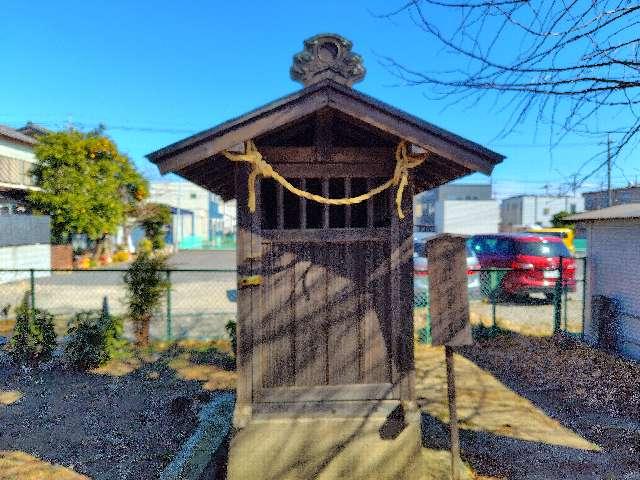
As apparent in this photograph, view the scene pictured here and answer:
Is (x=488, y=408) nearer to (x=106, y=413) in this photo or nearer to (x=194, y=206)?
(x=106, y=413)

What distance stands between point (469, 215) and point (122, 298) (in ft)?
125

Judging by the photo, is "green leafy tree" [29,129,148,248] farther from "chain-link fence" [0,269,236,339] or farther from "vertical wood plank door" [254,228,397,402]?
"vertical wood plank door" [254,228,397,402]

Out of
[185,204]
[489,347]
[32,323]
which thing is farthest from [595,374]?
[185,204]

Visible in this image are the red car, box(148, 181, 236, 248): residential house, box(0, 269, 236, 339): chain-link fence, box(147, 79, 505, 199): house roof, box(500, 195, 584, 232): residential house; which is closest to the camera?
box(147, 79, 505, 199): house roof

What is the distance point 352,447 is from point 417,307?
6.25 m

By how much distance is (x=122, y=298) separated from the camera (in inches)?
409

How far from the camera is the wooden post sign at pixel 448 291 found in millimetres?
3367

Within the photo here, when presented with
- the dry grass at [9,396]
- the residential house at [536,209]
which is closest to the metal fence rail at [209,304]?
the dry grass at [9,396]

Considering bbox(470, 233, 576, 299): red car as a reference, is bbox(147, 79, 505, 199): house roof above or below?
above

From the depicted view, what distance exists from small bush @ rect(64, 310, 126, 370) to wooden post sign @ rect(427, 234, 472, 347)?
5.80 metres

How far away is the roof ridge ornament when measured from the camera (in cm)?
342

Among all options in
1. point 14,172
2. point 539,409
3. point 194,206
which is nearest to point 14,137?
point 14,172

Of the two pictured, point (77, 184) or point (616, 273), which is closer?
point (616, 273)

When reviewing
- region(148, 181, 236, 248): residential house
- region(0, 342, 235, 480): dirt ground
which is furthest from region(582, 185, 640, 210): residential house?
region(148, 181, 236, 248): residential house
